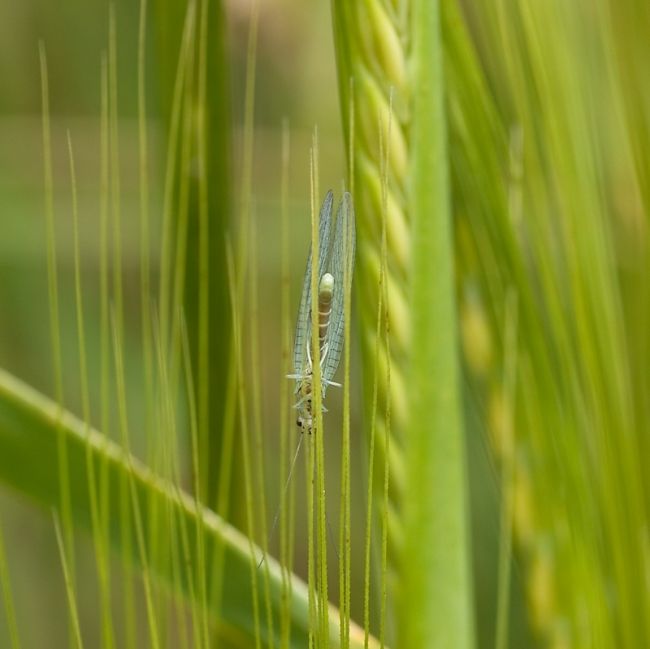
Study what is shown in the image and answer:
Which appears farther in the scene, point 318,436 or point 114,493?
point 114,493

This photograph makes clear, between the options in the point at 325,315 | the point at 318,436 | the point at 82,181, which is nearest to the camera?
the point at 318,436

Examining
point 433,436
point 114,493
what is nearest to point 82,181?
point 114,493

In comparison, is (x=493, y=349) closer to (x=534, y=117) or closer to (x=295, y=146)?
(x=534, y=117)

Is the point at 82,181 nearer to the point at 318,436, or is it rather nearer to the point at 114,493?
the point at 114,493

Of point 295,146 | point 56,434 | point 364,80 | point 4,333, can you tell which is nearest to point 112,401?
point 4,333

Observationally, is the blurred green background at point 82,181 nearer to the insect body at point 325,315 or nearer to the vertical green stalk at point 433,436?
the insect body at point 325,315

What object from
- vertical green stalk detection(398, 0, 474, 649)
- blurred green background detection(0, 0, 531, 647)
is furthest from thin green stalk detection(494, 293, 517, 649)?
blurred green background detection(0, 0, 531, 647)

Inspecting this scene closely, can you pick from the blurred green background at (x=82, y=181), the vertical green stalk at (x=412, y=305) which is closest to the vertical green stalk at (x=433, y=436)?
the vertical green stalk at (x=412, y=305)
